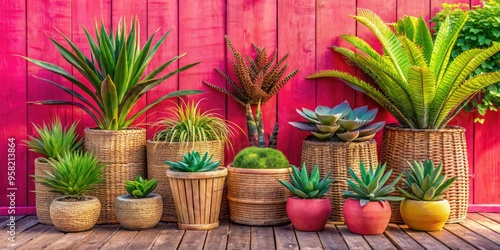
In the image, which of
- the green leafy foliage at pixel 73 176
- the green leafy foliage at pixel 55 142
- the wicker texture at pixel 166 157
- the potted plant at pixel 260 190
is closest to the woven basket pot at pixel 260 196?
the potted plant at pixel 260 190

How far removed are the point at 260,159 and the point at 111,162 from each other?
1.01 m

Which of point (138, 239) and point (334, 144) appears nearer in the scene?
point (138, 239)

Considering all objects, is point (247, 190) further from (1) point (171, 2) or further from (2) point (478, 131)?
(2) point (478, 131)

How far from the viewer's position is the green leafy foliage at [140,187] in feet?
13.2

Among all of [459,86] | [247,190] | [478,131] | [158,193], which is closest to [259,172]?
[247,190]

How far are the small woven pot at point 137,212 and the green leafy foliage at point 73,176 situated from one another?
0.23 metres

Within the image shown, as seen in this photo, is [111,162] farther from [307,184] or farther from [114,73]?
[307,184]

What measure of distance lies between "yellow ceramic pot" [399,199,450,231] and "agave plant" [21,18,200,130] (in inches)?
66.1

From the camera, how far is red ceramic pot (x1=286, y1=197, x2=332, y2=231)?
3932 millimetres

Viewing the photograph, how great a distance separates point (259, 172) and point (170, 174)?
1.90ft

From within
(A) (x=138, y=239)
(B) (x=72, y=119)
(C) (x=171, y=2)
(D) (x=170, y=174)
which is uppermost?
(C) (x=171, y=2)

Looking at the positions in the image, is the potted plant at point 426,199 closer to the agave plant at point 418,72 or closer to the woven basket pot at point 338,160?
the woven basket pot at point 338,160

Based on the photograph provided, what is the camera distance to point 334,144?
4176 mm

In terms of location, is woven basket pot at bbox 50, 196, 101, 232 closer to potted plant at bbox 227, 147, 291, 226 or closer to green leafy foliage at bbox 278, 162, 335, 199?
potted plant at bbox 227, 147, 291, 226
